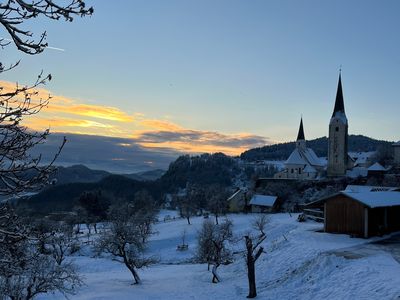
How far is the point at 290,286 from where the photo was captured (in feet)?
70.3

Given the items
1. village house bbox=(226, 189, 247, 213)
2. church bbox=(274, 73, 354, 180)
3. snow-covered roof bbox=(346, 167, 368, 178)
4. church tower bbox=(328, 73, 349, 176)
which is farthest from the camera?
church bbox=(274, 73, 354, 180)

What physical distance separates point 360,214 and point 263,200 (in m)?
48.6

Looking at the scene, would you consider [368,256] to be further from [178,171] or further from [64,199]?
[178,171]

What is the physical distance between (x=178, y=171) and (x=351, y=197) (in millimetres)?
163611

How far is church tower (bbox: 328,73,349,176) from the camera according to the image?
87500mm

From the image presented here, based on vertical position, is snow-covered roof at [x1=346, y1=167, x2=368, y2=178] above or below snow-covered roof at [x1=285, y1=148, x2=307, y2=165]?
below

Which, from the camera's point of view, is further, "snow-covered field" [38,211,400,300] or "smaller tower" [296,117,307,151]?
"smaller tower" [296,117,307,151]

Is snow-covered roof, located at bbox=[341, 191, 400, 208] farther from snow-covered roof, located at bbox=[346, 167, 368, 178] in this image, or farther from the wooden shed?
snow-covered roof, located at bbox=[346, 167, 368, 178]

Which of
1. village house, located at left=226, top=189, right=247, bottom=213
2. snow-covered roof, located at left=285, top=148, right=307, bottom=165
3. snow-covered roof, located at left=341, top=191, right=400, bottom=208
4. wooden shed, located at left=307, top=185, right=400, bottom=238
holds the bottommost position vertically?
village house, located at left=226, top=189, right=247, bottom=213

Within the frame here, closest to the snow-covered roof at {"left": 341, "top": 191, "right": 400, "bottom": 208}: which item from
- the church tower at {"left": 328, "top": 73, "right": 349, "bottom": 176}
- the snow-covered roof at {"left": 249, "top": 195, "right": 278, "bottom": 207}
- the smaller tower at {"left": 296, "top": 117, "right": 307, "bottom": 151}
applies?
the snow-covered roof at {"left": 249, "top": 195, "right": 278, "bottom": 207}

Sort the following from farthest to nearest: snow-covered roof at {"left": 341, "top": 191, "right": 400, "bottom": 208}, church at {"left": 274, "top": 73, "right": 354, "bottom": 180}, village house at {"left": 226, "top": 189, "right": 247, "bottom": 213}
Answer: church at {"left": 274, "top": 73, "right": 354, "bottom": 180}
village house at {"left": 226, "top": 189, "right": 247, "bottom": 213}
snow-covered roof at {"left": 341, "top": 191, "right": 400, "bottom": 208}

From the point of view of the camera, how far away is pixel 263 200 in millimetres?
75750

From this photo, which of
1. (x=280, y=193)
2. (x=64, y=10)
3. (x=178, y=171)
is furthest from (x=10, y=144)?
(x=178, y=171)

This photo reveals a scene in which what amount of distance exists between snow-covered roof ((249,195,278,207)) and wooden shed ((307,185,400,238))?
146 feet
